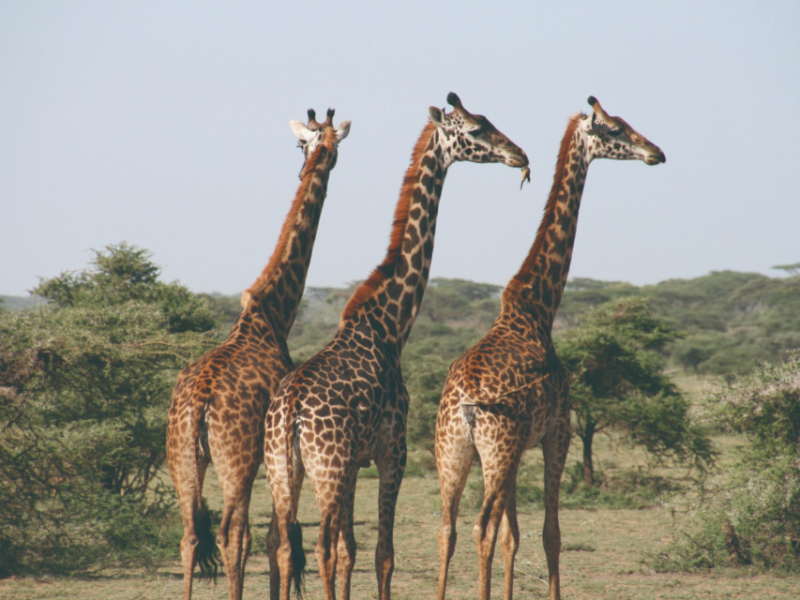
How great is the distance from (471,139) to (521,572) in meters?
4.47

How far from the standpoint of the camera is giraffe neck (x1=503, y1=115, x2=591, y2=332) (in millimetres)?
6852

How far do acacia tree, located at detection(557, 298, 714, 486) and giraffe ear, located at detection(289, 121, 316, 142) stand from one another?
763 cm

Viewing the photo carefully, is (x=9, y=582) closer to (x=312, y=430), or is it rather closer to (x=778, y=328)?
(x=312, y=430)

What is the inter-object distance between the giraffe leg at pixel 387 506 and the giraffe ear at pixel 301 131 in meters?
2.82

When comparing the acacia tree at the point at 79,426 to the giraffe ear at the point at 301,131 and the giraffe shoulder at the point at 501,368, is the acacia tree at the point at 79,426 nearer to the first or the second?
the giraffe ear at the point at 301,131

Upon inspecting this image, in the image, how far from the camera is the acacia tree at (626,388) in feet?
44.2

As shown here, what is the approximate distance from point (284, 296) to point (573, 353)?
8287 mm

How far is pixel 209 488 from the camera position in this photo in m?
14.7

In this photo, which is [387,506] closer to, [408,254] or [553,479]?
[553,479]

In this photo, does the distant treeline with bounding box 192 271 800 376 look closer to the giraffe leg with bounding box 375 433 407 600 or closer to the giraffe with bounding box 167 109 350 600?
the giraffe with bounding box 167 109 350 600

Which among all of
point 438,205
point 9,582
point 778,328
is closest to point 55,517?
point 9,582

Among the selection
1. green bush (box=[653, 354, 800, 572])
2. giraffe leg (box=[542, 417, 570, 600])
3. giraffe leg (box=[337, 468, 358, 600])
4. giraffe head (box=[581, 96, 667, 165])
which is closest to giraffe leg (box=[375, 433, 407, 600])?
giraffe leg (box=[337, 468, 358, 600])

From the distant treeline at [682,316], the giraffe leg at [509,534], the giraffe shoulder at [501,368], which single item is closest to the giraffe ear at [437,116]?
the giraffe shoulder at [501,368]

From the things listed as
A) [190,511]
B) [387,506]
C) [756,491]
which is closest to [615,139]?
[387,506]
